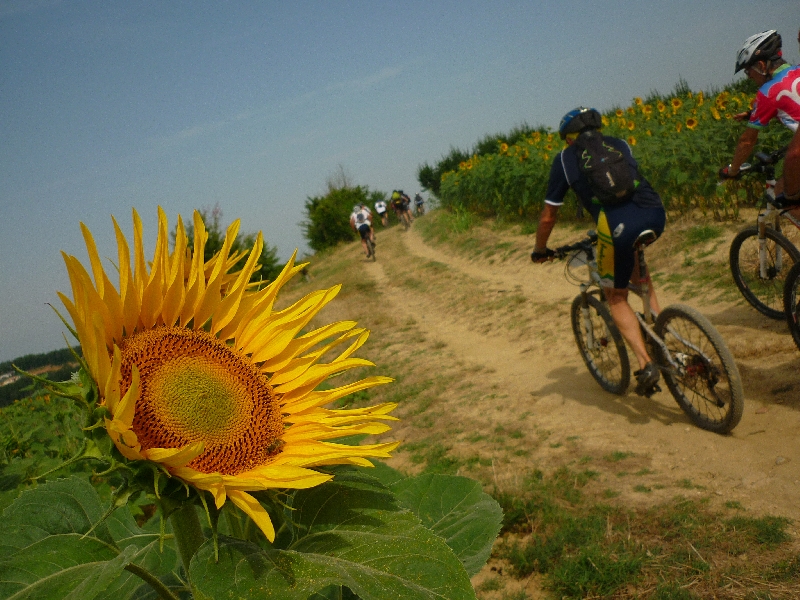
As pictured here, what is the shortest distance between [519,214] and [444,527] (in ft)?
49.7

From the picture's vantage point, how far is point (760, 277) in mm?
5953

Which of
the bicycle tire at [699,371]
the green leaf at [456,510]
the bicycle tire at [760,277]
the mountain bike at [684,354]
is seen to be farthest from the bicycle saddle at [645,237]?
the green leaf at [456,510]

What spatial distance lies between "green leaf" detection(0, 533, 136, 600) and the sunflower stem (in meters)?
0.07

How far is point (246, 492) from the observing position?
0.90 m

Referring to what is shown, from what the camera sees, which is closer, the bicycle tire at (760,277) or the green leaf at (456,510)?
the green leaf at (456,510)

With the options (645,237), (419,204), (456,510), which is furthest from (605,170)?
(419,204)

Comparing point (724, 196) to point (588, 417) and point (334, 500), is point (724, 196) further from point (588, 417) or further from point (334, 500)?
point (334, 500)

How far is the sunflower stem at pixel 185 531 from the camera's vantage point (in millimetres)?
923

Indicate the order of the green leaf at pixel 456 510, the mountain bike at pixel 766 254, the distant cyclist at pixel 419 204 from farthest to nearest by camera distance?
1. the distant cyclist at pixel 419 204
2. the mountain bike at pixel 766 254
3. the green leaf at pixel 456 510

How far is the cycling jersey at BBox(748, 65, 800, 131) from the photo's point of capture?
183 inches

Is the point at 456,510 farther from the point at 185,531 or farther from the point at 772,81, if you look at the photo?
Result: the point at 772,81

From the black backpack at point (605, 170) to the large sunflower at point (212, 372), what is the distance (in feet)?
12.0

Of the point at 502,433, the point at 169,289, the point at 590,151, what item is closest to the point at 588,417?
the point at 502,433

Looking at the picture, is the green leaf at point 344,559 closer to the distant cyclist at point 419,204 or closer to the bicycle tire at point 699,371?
the bicycle tire at point 699,371
